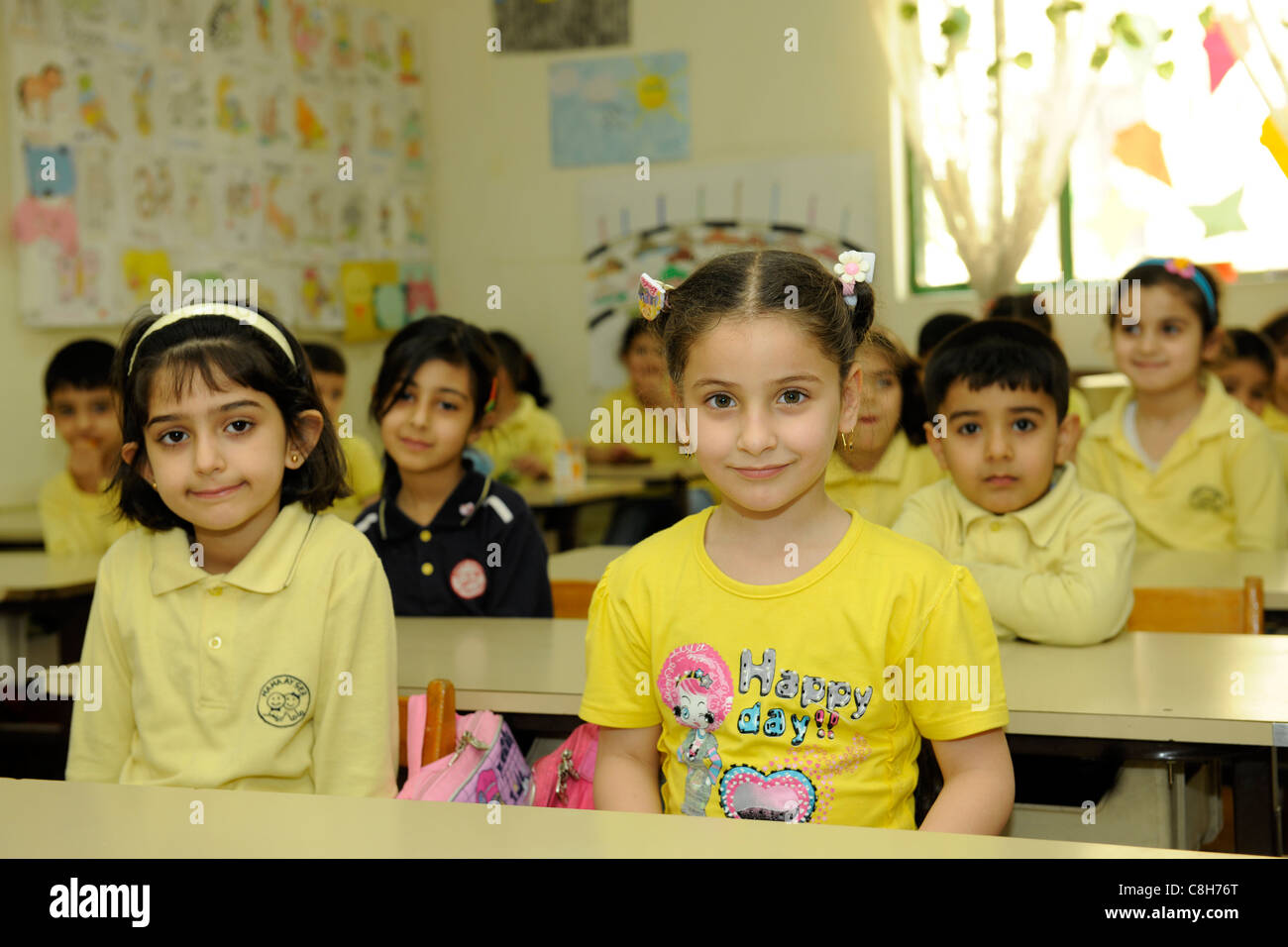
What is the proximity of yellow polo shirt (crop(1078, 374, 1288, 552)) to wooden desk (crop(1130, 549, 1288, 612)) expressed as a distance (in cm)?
34

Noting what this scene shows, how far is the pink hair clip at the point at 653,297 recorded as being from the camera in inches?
61.9

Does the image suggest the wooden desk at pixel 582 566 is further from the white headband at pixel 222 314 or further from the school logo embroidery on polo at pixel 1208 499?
the school logo embroidery on polo at pixel 1208 499

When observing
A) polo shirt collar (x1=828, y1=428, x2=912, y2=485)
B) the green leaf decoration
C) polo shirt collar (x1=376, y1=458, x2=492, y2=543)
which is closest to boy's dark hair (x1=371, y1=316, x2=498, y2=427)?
polo shirt collar (x1=376, y1=458, x2=492, y2=543)

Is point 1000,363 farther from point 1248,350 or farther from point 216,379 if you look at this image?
point 1248,350

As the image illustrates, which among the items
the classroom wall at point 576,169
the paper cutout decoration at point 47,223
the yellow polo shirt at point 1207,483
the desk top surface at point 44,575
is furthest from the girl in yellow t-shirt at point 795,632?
the classroom wall at point 576,169

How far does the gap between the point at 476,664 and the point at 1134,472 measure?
6.97 ft

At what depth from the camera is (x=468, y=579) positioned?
2664 millimetres

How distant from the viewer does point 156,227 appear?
495cm

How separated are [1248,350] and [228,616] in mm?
3909

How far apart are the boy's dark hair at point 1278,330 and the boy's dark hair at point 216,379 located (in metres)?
4.15

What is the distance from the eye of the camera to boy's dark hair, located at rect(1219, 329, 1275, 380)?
14.7 feet

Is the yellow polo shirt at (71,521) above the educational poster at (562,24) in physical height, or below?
below

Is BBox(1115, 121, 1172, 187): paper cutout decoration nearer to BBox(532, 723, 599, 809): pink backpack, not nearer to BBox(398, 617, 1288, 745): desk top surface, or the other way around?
BBox(398, 617, 1288, 745): desk top surface
